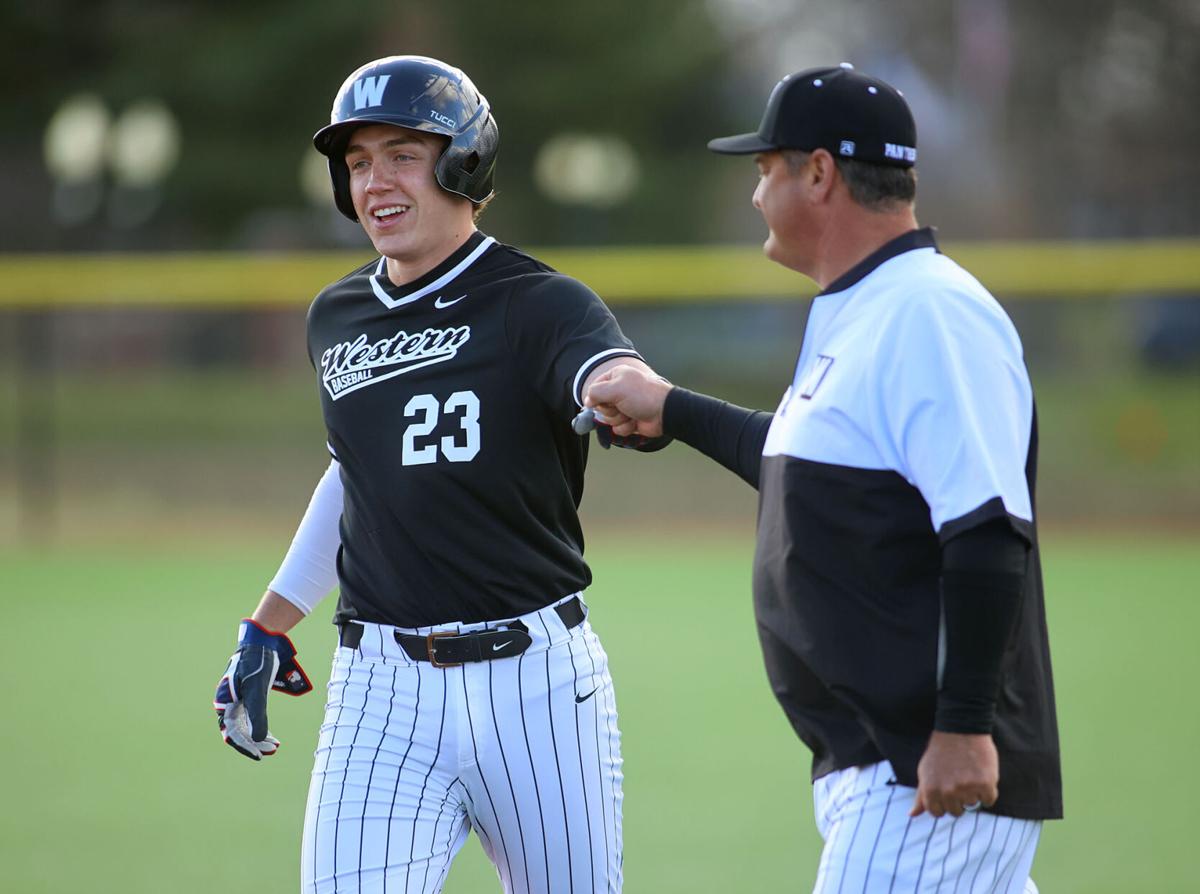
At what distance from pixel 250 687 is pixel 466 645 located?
635 millimetres

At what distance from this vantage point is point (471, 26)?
23.5 m

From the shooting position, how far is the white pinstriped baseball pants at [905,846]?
2621 millimetres

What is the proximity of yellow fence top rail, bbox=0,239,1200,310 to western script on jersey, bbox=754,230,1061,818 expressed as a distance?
11.7 metres

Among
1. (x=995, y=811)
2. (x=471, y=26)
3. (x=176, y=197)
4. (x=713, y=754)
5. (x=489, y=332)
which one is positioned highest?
(x=471, y=26)

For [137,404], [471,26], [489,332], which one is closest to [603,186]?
[471,26]

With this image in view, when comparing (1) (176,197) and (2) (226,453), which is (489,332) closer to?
(2) (226,453)

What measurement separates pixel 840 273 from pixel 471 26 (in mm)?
21724

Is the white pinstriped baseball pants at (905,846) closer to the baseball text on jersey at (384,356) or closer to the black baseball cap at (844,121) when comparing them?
the black baseball cap at (844,121)

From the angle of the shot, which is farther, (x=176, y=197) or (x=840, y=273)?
(x=176, y=197)

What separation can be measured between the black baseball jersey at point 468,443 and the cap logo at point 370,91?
40 cm

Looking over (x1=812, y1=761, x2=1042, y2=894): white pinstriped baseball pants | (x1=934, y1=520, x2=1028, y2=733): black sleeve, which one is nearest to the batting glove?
(x1=812, y1=761, x2=1042, y2=894): white pinstriped baseball pants

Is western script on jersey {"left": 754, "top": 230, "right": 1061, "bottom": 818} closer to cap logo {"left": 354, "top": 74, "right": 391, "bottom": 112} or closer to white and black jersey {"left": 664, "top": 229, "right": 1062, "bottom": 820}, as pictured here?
white and black jersey {"left": 664, "top": 229, "right": 1062, "bottom": 820}

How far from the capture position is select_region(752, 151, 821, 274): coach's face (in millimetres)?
2760

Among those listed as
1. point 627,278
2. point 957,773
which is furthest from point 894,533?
point 627,278
